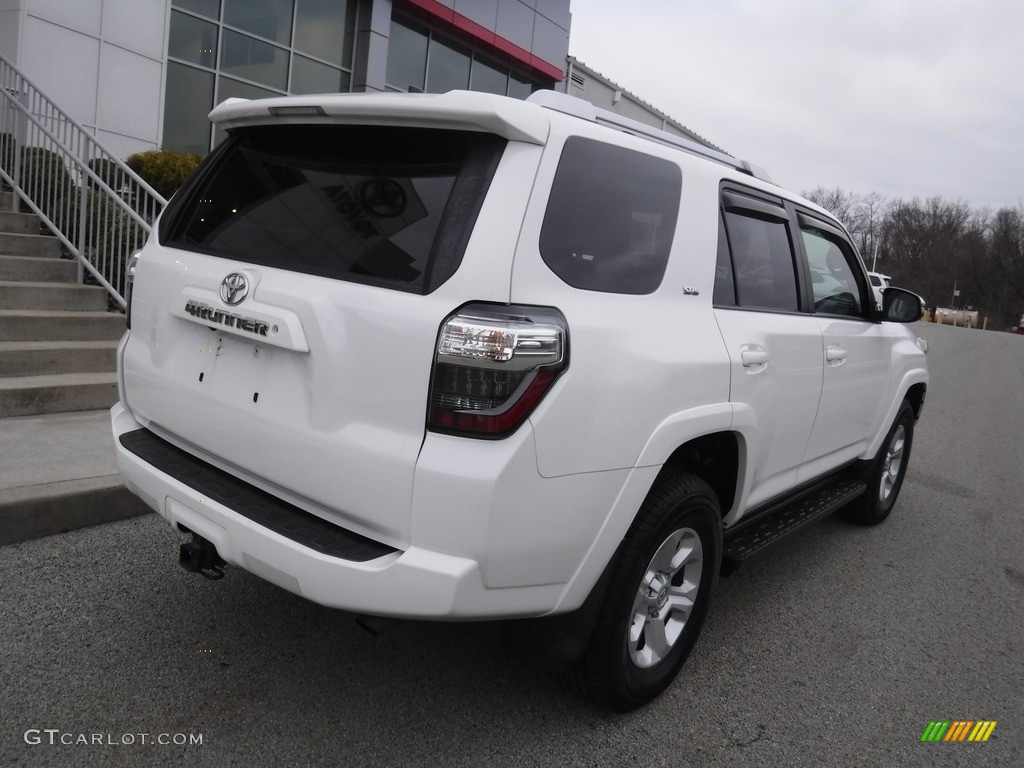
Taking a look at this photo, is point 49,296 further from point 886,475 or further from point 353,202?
point 886,475

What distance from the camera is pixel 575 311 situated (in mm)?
2375

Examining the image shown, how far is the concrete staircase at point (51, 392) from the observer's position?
394 cm

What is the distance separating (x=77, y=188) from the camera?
7.18 metres

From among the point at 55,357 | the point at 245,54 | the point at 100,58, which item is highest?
the point at 245,54

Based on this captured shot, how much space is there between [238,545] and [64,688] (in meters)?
0.90

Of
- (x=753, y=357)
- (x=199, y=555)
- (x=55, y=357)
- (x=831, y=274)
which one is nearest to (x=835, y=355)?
(x=831, y=274)

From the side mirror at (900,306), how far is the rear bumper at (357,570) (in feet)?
10.9

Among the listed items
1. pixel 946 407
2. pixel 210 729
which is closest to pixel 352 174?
pixel 210 729

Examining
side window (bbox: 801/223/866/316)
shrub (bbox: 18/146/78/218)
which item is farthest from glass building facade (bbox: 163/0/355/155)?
side window (bbox: 801/223/866/316)

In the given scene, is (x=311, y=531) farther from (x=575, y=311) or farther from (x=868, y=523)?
(x=868, y=523)

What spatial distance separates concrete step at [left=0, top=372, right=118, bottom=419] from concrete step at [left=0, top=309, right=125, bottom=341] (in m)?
0.50

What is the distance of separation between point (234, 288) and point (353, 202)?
18.0 inches

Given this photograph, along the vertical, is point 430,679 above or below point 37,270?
below

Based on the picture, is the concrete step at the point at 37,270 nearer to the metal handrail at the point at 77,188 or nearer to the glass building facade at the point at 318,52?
the metal handrail at the point at 77,188
